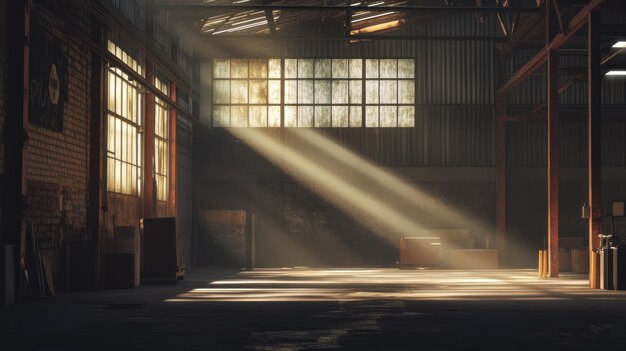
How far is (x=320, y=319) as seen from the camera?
10867mm

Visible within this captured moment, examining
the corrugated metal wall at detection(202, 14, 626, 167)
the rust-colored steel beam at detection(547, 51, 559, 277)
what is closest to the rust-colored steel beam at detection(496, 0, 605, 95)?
the rust-colored steel beam at detection(547, 51, 559, 277)

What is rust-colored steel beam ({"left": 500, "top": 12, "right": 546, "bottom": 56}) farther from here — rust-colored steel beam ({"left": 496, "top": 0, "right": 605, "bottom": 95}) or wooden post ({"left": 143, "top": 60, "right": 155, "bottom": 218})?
wooden post ({"left": 143, "top": 60, "right": 155, "bottom": 218})

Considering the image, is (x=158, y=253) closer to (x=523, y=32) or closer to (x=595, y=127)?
(x=595, y=127)

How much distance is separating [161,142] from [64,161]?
868 cm

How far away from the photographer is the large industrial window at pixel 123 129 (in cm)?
1911

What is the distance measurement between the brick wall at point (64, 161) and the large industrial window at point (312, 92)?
12815 millimetres

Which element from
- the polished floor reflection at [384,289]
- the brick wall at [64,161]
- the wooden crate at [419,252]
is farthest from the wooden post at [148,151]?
the wooden crate at [419,252]

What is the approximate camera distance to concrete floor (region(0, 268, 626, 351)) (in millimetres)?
8500

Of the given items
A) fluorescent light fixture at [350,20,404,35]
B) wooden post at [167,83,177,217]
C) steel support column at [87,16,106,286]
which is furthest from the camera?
fluorescent light fixture at [350,20,404,35]

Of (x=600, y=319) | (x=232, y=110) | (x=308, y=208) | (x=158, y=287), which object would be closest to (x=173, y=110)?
(x=232, y=110)

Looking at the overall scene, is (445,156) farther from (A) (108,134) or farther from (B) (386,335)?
(B) (386,335)

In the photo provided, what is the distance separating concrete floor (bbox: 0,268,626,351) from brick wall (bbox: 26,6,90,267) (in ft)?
4.34

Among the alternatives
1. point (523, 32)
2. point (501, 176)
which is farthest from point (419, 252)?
point (523, 32)

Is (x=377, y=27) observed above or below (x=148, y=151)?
above
